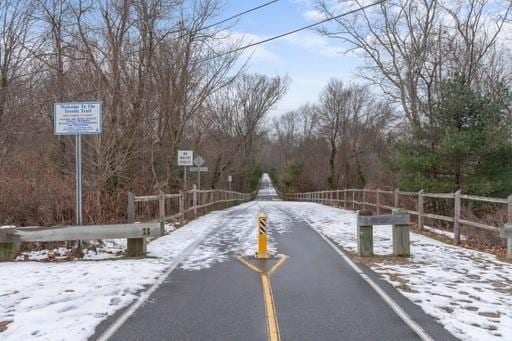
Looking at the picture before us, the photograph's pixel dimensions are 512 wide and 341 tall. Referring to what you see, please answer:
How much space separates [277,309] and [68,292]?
9.88 feet

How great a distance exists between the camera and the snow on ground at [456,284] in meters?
5.40

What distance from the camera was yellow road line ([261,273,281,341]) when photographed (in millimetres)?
5000

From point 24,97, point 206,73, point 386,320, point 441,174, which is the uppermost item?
point 206,73

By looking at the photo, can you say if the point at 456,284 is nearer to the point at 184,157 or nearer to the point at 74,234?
the point at 74,234

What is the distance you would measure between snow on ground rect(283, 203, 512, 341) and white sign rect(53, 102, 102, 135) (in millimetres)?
6097

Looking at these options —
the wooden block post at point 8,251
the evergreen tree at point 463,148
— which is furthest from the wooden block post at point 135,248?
the evergreen tree at point 463,148

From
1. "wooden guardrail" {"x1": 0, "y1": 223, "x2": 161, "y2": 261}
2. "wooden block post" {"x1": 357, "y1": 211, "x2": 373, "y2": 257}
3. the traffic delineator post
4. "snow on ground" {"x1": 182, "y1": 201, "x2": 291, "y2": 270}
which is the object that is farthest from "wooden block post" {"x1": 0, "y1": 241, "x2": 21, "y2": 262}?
"wooden block post" {"x1": 357, "y1": 211, "x2": 373, "y2": 257}

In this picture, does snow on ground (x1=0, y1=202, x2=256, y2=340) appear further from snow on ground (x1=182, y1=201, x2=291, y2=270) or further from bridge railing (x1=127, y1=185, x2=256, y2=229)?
bridge railing (x1=127, y1=185, x2=256, y2=229)

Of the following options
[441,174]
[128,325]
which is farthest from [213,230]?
[441,174]

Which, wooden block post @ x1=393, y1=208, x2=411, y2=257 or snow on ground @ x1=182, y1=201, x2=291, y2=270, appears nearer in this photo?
snow on ground @ x1=182, y1=201, x2=291, y2=270

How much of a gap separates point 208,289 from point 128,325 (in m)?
1.85

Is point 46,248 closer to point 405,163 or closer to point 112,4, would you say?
point 112,4

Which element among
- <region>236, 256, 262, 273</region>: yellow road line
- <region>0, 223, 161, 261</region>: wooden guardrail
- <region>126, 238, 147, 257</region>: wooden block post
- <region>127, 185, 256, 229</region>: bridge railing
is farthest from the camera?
<region>127, 185, 256, 229</region>: bridge railing

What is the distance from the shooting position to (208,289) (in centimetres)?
701
